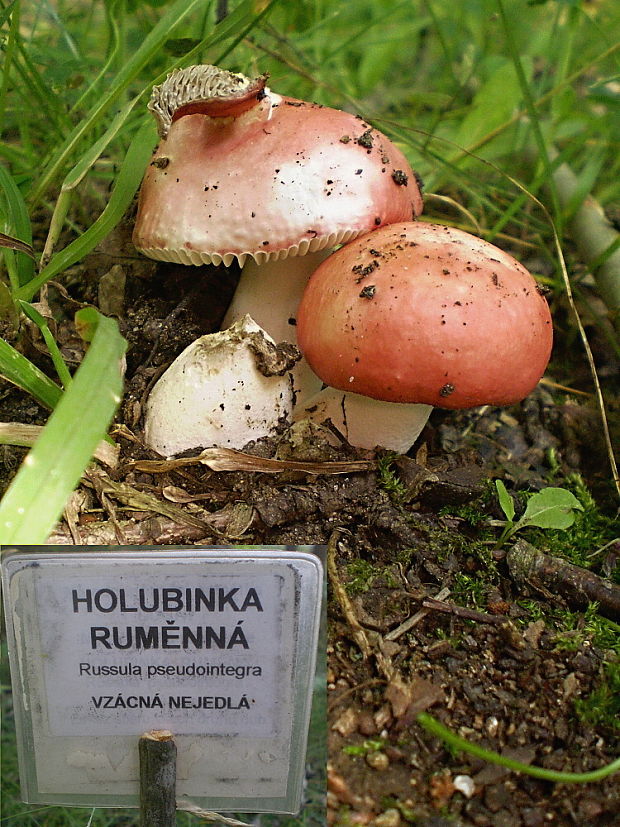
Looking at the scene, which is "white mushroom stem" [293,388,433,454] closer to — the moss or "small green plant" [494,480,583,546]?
"small green plant" [494,480,583,546]

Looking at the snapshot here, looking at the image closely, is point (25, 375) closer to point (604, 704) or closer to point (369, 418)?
point (369, 418)

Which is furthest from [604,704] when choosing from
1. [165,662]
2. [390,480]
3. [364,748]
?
[165,662]

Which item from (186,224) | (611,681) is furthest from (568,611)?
Answer: (186,224)

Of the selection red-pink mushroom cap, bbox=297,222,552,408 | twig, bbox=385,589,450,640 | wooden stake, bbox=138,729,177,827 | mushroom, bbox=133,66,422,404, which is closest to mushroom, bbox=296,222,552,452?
red-pink mushroom cap, bbox=297,222,552,408

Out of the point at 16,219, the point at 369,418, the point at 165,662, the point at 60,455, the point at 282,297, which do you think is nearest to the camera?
the point at 60,455

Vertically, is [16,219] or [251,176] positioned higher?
[251,176]

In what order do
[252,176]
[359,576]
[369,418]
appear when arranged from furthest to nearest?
1. [369,418]
2. [252,176]
3. [359,576]
